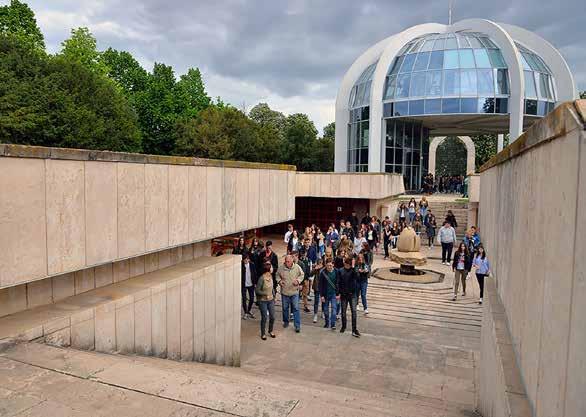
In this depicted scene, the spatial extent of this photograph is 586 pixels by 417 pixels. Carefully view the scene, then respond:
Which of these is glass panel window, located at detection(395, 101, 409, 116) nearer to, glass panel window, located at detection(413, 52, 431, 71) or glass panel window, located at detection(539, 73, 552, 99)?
glass panel window, located at detection(413, 52, 431, 71)

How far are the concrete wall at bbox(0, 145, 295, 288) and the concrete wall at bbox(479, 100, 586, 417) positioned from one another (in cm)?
533

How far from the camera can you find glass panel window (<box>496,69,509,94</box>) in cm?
3269

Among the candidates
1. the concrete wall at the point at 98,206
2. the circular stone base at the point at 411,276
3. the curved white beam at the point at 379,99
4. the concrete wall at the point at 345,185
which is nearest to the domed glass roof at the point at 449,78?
the curved white beam at the point at 379,99

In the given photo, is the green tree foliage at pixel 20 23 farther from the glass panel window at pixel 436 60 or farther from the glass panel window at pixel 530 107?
the glass panel window at pixel 530 107

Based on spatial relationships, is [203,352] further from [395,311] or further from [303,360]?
[395,311]

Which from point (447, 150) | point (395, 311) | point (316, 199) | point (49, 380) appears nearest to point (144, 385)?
point (49, 380)

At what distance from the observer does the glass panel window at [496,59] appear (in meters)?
33.2

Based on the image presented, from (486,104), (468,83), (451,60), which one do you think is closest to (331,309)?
(486,104)

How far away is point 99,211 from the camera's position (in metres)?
6.52

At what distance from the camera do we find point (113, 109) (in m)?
33.3

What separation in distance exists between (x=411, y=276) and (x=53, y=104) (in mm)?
25185

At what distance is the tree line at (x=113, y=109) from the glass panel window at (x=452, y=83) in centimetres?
1803

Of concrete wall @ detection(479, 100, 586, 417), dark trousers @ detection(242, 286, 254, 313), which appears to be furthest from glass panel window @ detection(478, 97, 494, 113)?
concrete wall @ detection(479, 100, 586, 417)

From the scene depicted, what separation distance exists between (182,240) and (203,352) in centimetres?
214
